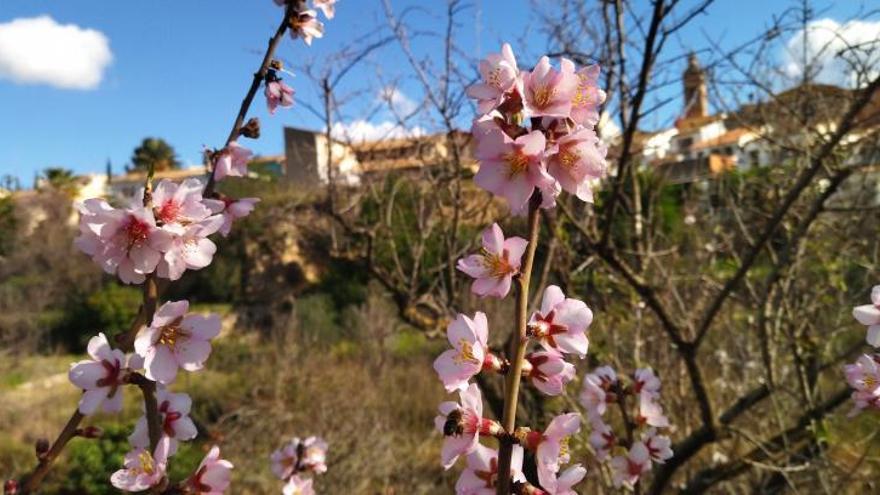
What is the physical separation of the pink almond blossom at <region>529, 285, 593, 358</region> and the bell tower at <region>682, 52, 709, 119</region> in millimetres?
2340

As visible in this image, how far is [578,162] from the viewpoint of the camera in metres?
0.88

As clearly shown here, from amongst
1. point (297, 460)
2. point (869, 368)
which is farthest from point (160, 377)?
point (297, 460)

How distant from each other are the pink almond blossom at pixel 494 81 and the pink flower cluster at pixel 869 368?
779 millimetres

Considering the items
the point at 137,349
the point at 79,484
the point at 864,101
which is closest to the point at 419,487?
the point at 79,484

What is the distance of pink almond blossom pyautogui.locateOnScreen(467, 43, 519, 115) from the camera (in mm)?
844

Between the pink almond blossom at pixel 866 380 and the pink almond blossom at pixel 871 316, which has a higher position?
the pink almond blossom at pixel 871 316

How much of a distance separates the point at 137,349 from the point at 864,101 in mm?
2083

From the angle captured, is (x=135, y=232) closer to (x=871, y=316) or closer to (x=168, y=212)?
(x=168, y=212)

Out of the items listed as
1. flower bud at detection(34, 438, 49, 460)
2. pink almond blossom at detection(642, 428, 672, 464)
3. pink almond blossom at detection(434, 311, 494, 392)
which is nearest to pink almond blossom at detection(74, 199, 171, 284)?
flower bud at detection(34, 438, 49, 460)

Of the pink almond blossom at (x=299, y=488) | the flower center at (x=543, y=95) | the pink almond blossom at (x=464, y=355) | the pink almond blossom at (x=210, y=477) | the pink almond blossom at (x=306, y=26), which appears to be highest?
the pink almond blossom at (x=306, y=26)

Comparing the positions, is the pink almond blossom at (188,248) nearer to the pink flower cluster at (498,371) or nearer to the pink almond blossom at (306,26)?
the pink flower cluster at (498,371)

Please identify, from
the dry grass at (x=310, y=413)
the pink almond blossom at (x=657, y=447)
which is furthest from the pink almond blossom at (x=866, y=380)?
the dry grass at (x=310, y=413)

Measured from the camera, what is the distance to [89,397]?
3.36 feet

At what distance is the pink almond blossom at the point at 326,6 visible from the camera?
1.45m
